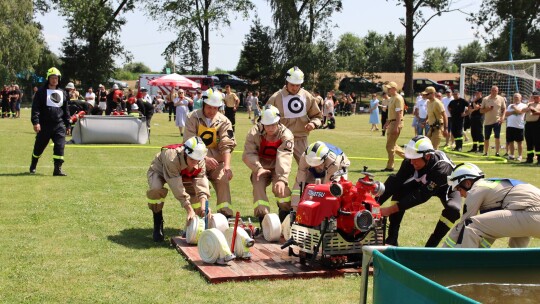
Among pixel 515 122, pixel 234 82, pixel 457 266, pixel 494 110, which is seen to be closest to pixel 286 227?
pixel 457 266

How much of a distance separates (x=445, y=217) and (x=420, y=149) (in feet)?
2.92

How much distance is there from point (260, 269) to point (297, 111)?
142 inches

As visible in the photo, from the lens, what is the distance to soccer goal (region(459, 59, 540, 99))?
24.5 m

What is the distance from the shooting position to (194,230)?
834cm

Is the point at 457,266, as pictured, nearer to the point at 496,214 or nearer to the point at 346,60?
the point at 496,214

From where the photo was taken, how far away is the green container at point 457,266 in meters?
3.57

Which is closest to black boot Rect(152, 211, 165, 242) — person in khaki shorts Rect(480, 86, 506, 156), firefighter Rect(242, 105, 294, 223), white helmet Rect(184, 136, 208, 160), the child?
white helmet Rect(184, 136, 208, 160)

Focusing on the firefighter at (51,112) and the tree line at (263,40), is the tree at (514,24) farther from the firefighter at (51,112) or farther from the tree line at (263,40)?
the firefighter at (51,112)

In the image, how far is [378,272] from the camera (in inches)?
143

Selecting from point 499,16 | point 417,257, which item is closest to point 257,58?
point 499,16

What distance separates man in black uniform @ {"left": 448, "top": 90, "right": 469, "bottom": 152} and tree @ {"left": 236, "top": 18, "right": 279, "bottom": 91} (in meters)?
34.7

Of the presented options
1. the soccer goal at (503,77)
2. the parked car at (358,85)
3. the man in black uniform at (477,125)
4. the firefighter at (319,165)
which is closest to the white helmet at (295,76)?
the firefighter at (319,165)

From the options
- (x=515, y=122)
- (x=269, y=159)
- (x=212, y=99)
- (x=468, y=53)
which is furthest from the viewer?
(x=468, y=53)

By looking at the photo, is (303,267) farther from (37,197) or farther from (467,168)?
(37,197)
